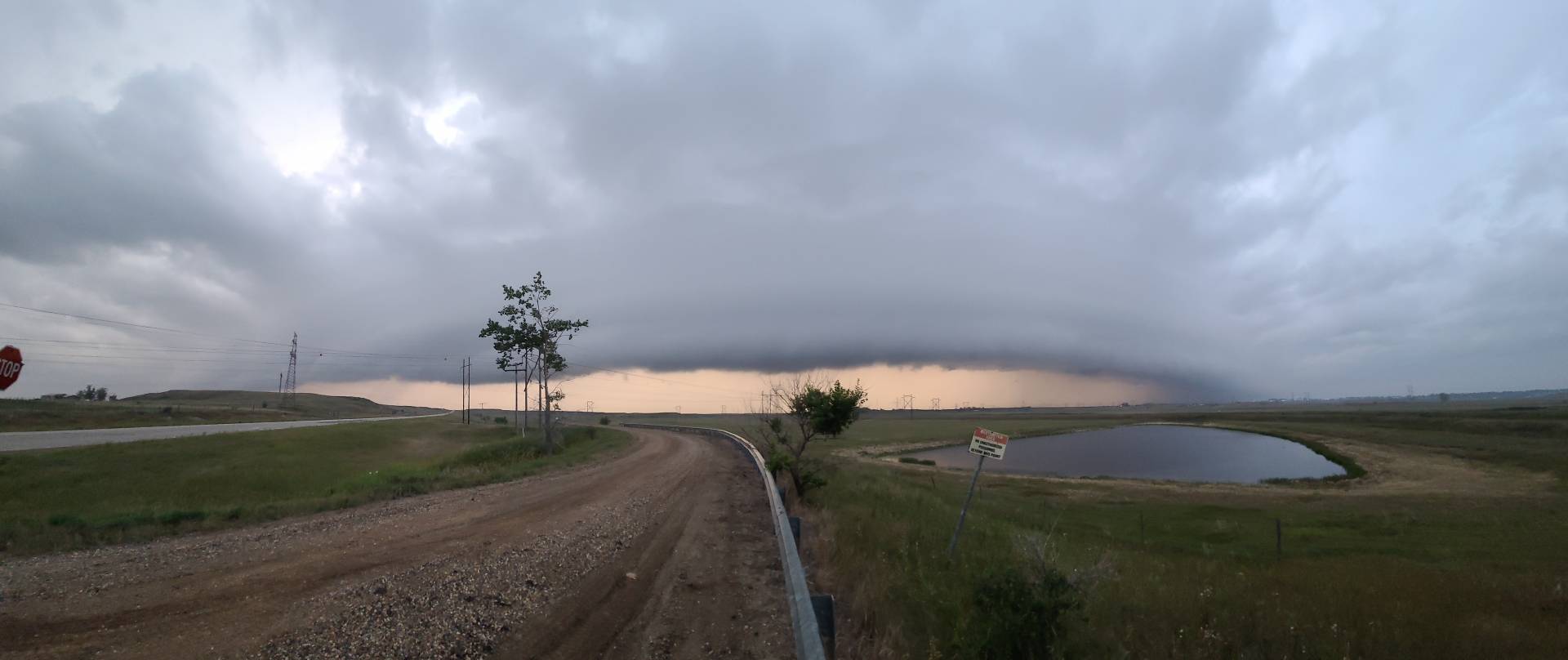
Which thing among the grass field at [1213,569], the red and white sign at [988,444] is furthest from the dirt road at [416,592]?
the red and white sign at [988,444]

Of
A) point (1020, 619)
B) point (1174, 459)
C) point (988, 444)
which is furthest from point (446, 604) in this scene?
point (1174, 459)

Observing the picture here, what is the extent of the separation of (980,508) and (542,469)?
704 inches

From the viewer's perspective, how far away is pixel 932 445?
306 feet

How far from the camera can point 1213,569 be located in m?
17.7

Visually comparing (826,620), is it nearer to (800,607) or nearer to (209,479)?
(800,607)

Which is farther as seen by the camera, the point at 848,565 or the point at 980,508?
the point at 980,508

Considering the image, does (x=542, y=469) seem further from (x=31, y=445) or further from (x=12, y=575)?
(x=31, y=445)

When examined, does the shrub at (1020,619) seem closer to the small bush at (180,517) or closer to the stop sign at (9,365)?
the stop sign at (9,365)

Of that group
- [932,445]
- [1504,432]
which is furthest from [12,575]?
[1504,432]

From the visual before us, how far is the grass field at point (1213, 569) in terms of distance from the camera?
812 centimetres

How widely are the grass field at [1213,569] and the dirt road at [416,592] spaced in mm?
1630

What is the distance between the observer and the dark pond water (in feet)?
216

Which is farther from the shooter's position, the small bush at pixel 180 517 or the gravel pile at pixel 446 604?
Result: the small bush at pixel 180 517

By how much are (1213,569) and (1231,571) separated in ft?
4.95
